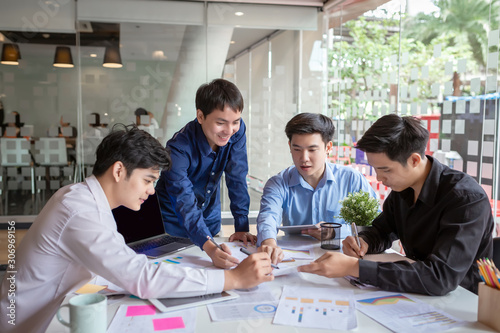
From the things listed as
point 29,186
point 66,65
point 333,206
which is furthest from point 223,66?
point 333,206

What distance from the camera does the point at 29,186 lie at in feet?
18.9

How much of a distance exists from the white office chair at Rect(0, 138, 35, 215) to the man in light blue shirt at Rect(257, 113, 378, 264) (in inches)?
173

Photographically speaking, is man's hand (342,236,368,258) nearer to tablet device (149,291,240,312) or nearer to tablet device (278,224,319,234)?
tablet device (278,224,319,234)

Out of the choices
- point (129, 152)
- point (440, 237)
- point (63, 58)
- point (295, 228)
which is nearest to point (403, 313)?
point (440, 237)

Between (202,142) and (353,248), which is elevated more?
(202,142)

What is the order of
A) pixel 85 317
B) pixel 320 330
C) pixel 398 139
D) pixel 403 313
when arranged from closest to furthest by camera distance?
pixel 85 317 → pixel 320 330 → pixel 403 313 → pixel 398 139

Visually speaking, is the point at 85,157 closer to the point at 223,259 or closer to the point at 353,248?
the point at 223,259

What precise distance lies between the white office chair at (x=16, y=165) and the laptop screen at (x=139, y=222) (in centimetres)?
419

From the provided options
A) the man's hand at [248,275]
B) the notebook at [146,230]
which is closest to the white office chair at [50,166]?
the notebook at [146,230]

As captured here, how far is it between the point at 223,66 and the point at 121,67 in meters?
1.30

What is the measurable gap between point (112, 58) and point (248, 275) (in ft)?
15.8

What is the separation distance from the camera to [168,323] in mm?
1225

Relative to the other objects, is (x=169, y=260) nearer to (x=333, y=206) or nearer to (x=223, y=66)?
(x=333, y=206)

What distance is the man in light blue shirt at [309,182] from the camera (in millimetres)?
2328
